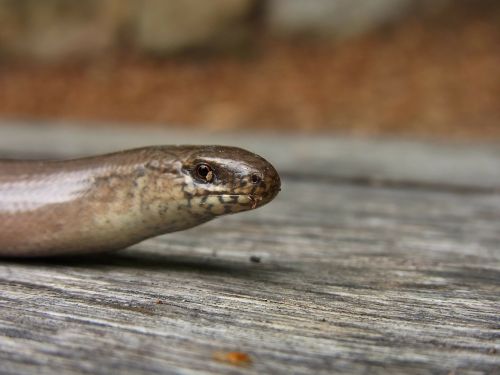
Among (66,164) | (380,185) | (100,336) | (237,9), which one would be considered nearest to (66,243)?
(66,164)

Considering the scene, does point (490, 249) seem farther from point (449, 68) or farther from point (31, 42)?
point (31, 42)

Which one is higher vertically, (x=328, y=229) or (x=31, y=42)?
(x=31, y=42)

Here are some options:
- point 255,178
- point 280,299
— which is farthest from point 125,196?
point 280,299

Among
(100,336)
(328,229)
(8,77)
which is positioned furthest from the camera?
(8,77)

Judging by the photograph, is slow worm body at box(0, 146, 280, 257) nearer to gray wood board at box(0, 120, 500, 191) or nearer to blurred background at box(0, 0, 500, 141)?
gray wood board at box(0, 120, 500, 191)

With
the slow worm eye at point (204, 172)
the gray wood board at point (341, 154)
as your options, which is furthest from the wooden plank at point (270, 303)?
the gray wood board at point (341, 154)
